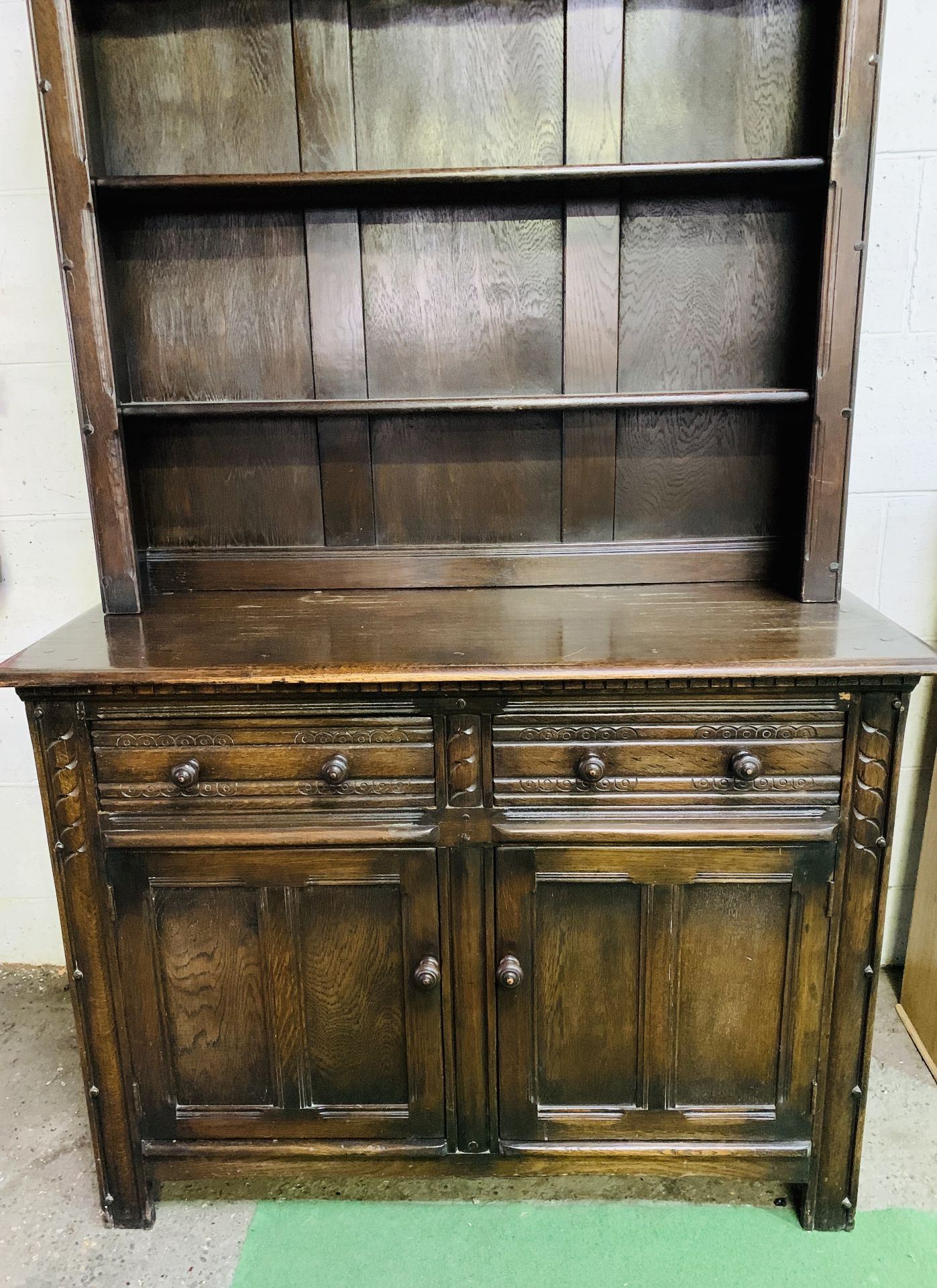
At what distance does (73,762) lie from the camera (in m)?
1.35

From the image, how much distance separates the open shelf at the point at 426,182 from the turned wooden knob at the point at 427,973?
135 cm

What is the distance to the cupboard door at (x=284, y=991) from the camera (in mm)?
1392

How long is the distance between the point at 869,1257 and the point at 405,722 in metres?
1.24

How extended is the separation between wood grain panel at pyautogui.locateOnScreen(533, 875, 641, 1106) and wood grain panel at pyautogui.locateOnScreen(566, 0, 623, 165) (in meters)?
1.33

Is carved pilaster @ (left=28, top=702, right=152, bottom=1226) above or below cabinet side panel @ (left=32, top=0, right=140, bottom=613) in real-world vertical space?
below

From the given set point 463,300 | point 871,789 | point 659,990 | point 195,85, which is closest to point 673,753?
point 871,789

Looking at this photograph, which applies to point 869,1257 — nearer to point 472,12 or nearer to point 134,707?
point 134,707

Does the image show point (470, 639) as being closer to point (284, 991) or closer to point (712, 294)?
point (284, 991)

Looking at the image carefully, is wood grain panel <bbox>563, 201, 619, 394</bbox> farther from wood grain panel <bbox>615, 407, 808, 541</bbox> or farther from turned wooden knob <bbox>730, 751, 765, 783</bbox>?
turned wooden knob <bbox>730, 751, 765, 783</bbox>

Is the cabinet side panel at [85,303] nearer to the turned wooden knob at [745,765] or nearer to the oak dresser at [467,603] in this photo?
the oak dresser at [467,603]

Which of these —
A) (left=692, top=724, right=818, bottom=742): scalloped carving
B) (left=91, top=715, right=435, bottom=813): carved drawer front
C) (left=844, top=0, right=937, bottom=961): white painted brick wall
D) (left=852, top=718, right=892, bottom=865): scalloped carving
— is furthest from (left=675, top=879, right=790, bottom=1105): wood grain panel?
(left=844, top=0, right=937, bottom=961): white painted brick wall

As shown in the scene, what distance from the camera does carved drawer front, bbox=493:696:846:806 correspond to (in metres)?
1.30

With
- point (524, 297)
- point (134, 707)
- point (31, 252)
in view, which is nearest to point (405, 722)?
point (134, 707)

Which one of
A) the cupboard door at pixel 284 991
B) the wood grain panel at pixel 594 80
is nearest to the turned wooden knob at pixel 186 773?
the cupboard door at pixel 284 991
